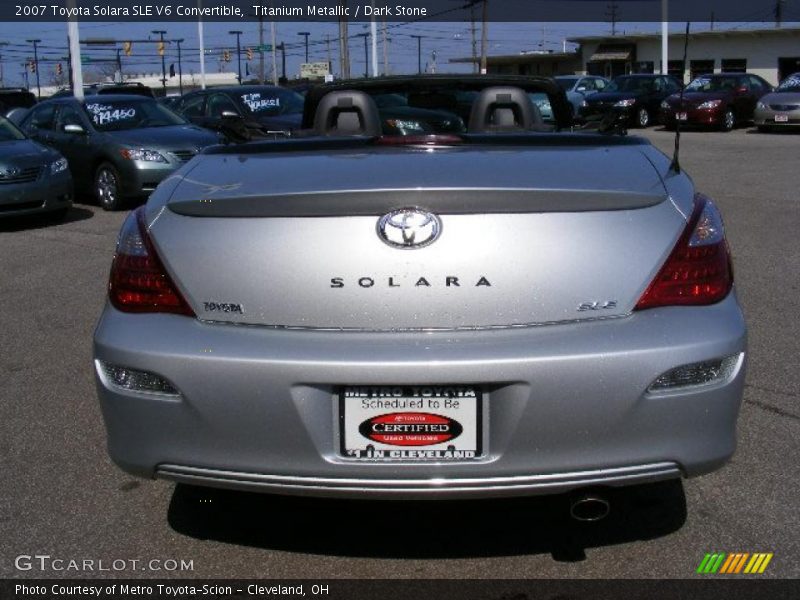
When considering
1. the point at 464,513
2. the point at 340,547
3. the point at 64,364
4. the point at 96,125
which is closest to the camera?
the point at 340,547

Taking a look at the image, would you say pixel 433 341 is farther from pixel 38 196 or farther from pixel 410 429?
pixel 38 196

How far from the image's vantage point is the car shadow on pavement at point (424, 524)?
3207 mm

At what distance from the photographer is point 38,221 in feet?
38.7

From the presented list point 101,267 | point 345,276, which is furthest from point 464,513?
point 101,267

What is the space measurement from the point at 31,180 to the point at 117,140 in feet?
5.59

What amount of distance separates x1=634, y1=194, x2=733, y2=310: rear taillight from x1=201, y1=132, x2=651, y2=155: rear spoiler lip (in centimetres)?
58

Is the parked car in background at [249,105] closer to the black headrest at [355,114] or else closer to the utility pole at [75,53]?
the utility pole at [75,53]

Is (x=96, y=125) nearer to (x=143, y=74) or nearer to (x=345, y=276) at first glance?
(x=345, y=276)

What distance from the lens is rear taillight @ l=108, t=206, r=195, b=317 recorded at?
2855mm

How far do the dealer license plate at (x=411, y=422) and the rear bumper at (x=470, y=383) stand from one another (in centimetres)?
3

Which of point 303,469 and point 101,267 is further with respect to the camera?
point 101,267

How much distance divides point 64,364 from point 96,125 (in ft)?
27.7

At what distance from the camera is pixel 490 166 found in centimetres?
297
